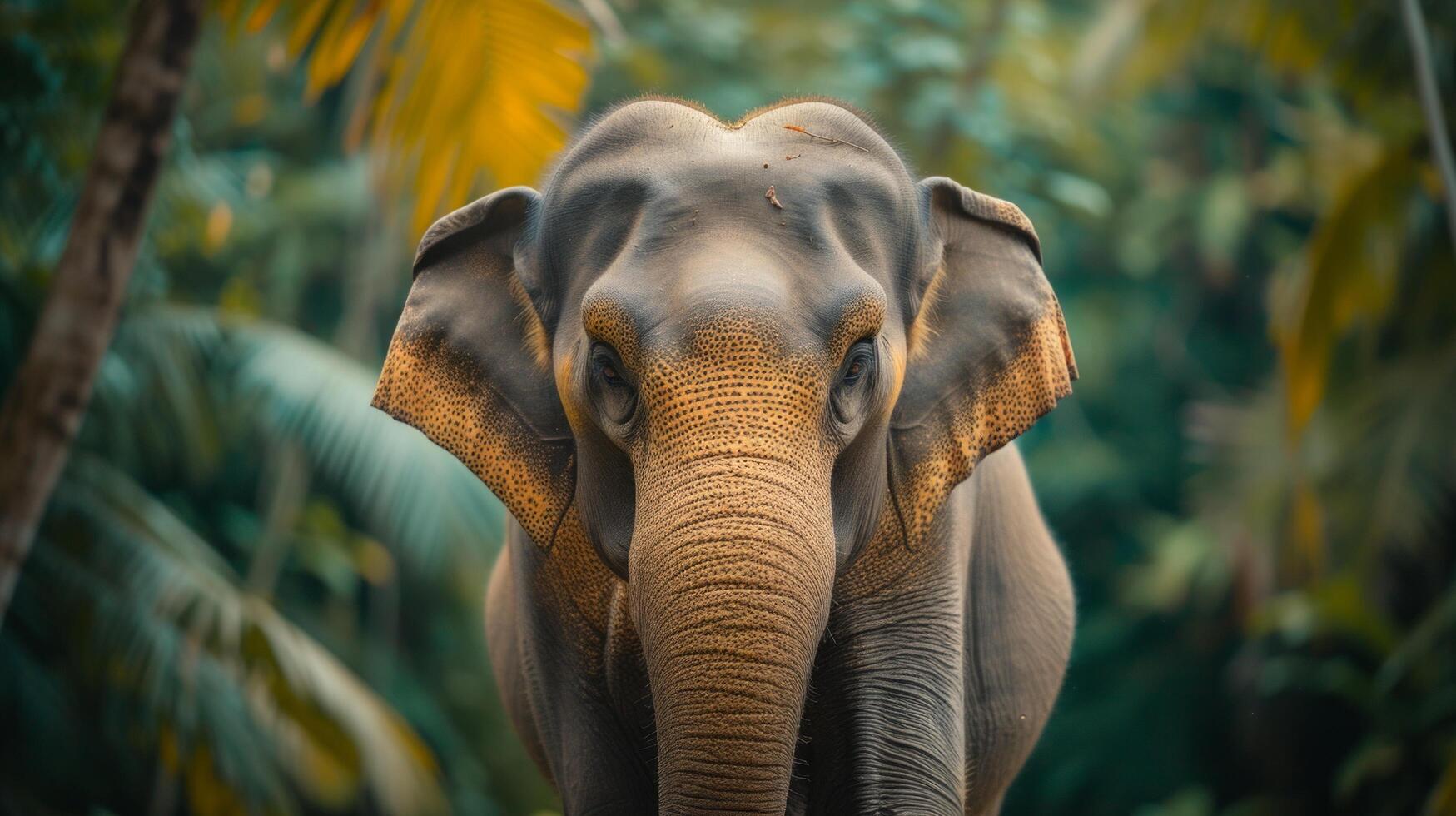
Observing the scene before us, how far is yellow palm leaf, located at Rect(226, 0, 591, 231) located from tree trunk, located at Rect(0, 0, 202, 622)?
1.39 ft

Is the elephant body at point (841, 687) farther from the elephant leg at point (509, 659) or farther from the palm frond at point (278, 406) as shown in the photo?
the palm frond at point (278, 406)

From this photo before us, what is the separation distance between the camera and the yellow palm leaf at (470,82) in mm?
5254

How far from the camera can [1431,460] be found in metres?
10.4

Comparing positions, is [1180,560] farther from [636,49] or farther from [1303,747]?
[636,49]

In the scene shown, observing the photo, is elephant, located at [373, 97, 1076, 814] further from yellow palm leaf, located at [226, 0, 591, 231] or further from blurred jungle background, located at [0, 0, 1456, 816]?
yellow palm leaf, located at [226, 0, 591, 231]

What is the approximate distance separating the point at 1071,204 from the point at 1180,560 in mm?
5141

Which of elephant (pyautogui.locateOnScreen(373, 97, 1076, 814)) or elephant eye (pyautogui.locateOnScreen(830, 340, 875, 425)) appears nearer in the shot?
elephant (pyautogui.locateOnScreen(373, 97, 1076, 814))

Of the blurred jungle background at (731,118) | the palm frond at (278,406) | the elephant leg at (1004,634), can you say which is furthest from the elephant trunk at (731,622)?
the palm frond at (278,406)

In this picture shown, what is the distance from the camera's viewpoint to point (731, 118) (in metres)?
11.8

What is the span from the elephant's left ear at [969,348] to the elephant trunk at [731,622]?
60 cm

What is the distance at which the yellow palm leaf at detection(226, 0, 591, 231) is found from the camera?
5.25 metres

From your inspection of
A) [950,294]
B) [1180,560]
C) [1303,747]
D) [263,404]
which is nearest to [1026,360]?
[950,294]

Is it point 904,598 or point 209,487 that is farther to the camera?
point 209,487

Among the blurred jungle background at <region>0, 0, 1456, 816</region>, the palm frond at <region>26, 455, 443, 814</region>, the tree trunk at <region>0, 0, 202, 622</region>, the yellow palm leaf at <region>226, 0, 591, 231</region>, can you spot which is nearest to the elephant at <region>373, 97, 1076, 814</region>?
the blurred jungle background at <region>0, 0, 1456, 816</region>
